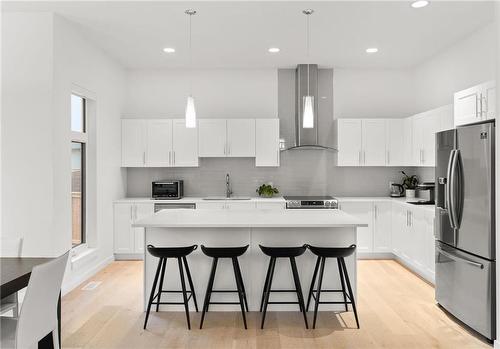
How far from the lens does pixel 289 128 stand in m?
6.44

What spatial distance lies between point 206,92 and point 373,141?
8.82ft

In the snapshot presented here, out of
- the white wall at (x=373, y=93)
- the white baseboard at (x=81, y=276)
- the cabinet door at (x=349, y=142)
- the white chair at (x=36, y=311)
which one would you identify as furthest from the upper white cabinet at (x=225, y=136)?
the white chair at (x=36, y=311)

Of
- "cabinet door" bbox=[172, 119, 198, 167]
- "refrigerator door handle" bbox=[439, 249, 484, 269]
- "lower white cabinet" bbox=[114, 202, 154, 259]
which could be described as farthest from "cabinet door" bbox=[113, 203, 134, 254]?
"refrigerator door handle" bbox=[439, 249, 484, 269]

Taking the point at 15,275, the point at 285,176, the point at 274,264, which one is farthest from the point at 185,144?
the point at 15,275

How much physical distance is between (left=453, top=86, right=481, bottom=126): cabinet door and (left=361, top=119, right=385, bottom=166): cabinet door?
84.9 inches

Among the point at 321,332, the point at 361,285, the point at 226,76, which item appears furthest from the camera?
the point at 226,76

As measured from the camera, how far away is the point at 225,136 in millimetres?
6086

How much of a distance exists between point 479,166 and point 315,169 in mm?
3263

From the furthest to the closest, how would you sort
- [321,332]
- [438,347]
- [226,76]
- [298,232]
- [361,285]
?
[226,76] < [361,285] < [298,232] < [321,332] < [438,347]

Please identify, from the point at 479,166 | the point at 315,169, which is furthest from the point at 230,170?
the point at 479,166

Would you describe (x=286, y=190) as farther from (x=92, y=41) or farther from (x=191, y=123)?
(x=92, y=41)

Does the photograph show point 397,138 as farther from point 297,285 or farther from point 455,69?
point 297,285

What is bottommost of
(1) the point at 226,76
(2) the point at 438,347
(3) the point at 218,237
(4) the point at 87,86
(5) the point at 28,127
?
(2) the point at 438,347

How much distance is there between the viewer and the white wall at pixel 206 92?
253 inches
